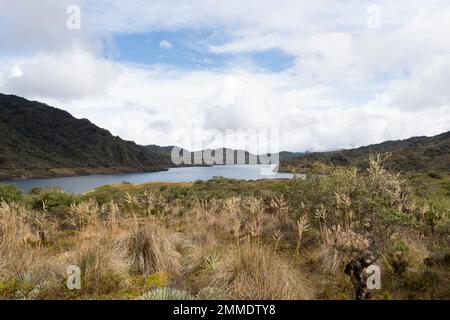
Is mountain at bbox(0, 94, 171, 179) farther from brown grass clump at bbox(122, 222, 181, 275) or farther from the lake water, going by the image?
brown grass clump at bbox(122, 222, 181, 275)

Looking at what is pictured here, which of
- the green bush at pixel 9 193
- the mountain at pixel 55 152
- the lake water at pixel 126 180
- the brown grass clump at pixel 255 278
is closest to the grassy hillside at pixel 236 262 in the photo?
the brown grass clump at pixel 255 278

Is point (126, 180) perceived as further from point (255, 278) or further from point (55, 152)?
point (55, 152)

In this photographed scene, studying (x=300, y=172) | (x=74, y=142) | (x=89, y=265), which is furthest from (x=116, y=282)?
(x=74, y=142)

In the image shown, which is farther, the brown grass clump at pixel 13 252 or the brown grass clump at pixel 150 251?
the brown grass clump at pixel 150 251

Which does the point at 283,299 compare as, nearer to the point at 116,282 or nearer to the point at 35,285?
the point at 116,282

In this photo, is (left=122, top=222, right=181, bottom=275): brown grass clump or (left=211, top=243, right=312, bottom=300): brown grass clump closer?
(left=211, top=243, right=312, bottom=300): brown grass clump

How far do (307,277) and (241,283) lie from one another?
165 centimetres

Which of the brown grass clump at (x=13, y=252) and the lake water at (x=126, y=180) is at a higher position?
the brown grass clump at (x=13, y=252)

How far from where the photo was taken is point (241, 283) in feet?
17.0

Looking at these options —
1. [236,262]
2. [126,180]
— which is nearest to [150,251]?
[236,262]

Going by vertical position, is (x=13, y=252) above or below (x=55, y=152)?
below

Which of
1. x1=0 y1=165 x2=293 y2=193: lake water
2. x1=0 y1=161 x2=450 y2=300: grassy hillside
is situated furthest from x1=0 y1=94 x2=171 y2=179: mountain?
x1=0 y1=161 x2=450 y2=300: grassy hillside

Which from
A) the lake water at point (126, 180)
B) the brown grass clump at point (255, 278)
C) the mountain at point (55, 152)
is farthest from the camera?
the mountain at point (55, 152)

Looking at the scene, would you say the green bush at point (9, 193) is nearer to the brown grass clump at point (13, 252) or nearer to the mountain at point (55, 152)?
the brown grass clump at point (13, 252)
